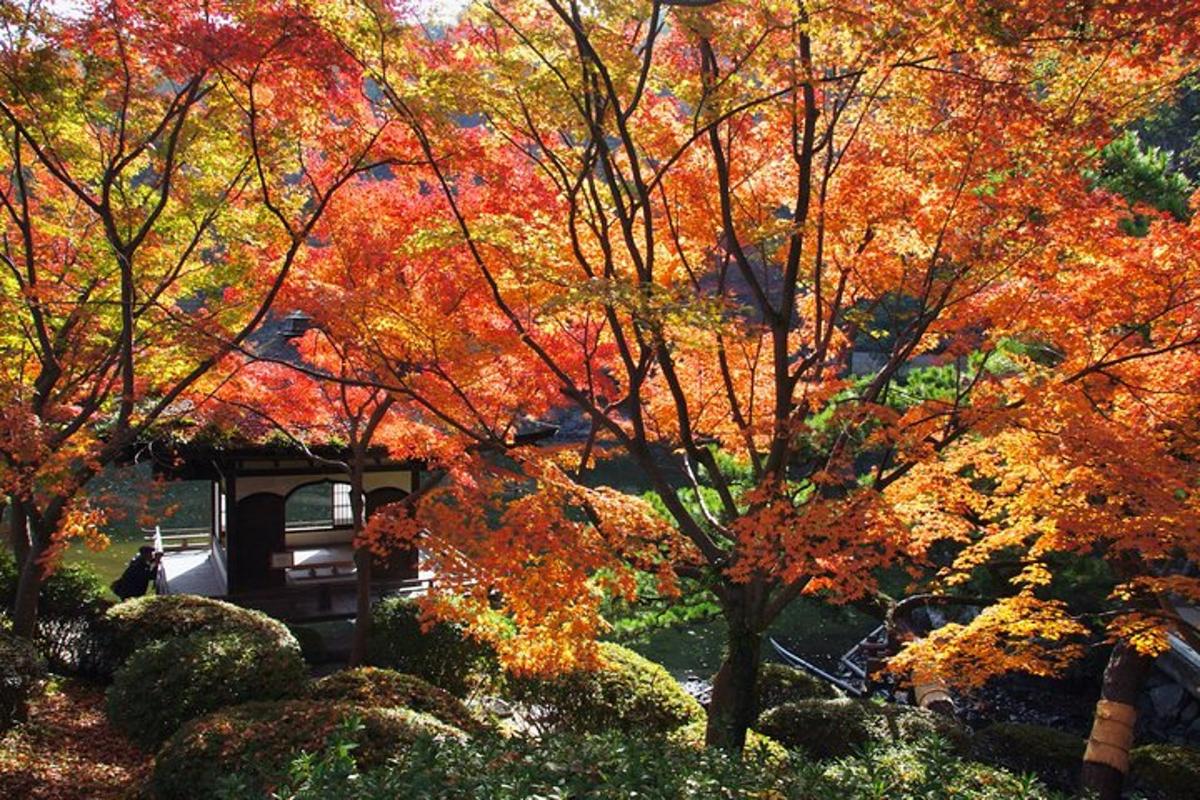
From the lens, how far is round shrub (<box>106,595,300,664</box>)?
904 cm

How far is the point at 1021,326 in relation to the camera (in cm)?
739

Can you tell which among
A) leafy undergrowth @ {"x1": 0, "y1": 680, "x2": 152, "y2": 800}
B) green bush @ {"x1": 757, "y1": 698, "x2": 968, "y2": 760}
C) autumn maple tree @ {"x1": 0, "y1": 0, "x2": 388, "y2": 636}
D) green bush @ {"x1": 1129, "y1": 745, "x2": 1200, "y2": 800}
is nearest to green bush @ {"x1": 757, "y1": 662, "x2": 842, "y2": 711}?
green bush @ {"x1": 757, "y1": 698, "x2": 968, "y2": 760}

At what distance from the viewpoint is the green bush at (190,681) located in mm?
6781

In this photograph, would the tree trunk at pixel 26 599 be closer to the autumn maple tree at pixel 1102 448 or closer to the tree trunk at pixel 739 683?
the tree trunk at pixel 739 683

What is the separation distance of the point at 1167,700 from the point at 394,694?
11.6 m

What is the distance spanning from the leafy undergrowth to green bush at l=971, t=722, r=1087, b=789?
27.0 feet

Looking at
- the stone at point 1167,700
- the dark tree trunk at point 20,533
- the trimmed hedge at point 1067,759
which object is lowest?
the stone at point 1167,700

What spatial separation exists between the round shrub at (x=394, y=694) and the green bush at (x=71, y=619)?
13.3 ft

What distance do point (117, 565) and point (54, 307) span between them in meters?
15.6

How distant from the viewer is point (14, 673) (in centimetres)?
683

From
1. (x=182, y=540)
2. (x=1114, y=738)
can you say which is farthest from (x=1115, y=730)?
(x=182, y=540)

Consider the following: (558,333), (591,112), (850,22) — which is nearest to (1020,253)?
(850,22)

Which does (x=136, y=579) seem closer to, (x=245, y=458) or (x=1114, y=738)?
(x=245, y=458)

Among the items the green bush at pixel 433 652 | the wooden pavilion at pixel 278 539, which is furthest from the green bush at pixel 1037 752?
the wooden pavilion at pixel 278 539
